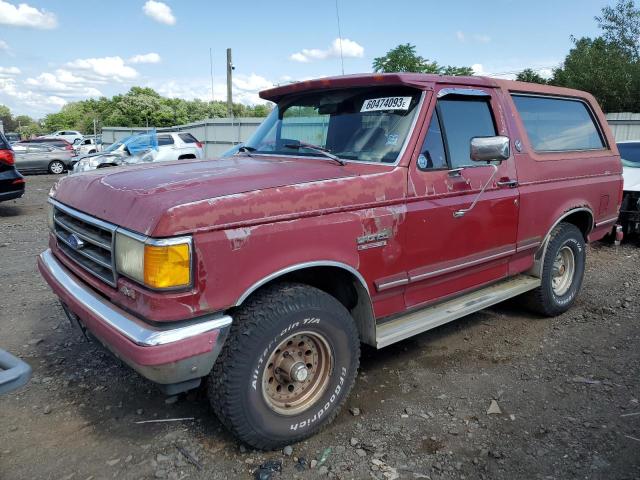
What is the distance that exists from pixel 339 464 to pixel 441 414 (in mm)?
810

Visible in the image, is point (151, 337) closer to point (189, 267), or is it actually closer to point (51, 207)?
point (189, 267)

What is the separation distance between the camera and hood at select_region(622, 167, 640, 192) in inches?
291

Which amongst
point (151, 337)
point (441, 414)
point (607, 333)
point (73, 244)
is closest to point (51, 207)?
point (73, 244)

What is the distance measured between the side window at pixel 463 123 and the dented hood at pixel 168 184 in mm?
819

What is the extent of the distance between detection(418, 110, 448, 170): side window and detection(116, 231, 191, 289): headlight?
5.41 feet

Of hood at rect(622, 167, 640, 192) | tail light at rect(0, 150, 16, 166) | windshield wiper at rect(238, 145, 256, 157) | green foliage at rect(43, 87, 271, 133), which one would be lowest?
hood at rect(622, 167, 640, 192)

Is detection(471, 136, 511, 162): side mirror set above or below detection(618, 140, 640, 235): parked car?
above

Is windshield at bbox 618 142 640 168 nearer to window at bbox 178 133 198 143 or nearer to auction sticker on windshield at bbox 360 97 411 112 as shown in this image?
auction sticker on windshield at bbox 360 97 411 112

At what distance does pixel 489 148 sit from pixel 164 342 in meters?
2.26

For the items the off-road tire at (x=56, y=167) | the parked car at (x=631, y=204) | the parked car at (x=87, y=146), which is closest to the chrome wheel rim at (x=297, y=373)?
the parked car at (x=631, y=204)

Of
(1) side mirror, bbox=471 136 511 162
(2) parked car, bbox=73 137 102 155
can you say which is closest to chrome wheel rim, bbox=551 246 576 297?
(1) side mirror, bbox=471 136 511 162

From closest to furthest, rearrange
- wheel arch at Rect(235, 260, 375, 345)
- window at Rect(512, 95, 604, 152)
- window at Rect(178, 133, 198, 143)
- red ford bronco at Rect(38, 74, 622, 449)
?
red ford bronco at Rect(38, 74, 622, 449)
wheel arch at Rect(235, 260, 375, 345)
window at Rect(512, 95, 604, 152)
window at Rect(178, 133, 198, 143)

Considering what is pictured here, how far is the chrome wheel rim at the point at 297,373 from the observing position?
2775 mm

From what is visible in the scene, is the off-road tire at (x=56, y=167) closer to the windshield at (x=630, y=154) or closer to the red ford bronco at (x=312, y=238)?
the red ford bronco at (x=312, y=238)
